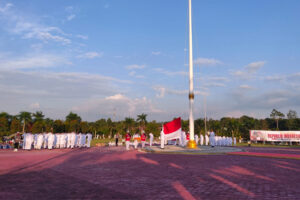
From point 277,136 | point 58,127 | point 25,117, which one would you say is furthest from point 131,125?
point 277,136

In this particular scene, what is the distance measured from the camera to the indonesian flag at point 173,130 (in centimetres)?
2072

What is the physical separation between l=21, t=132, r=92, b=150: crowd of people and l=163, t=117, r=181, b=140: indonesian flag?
425 inches

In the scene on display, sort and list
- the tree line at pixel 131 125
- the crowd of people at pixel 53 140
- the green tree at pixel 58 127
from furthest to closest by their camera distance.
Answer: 1. the green tree at pixel 58 127
2. the tree line at pixel 131 125
3. the crowd of people at pixel 53 140

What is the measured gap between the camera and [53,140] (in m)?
24.6

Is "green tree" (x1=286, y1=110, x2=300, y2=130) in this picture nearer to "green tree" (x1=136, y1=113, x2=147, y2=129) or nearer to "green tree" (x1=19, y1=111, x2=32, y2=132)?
"green tree" (x1=136, y1=113, x2=147, y2=129)

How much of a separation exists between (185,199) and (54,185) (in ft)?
12.8

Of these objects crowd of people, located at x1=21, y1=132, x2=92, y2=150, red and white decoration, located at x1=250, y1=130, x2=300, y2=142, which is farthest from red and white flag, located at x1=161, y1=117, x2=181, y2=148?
red and white decoration, located at x1=250, y1=130, x2=300, y2=142

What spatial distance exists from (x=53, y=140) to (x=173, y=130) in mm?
12199

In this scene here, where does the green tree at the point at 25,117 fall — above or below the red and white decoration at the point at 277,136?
above

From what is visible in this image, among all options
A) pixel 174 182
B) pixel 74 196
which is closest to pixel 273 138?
pixel 174 182

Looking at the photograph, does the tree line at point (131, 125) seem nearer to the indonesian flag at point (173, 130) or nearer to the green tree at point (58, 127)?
the green tree at point (58, 127)

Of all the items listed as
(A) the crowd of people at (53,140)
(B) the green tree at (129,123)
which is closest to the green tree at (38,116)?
(B) the green tree at (129,123)

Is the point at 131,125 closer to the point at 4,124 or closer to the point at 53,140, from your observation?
the point at 4,124

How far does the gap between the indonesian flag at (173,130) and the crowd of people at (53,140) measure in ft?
35.4
